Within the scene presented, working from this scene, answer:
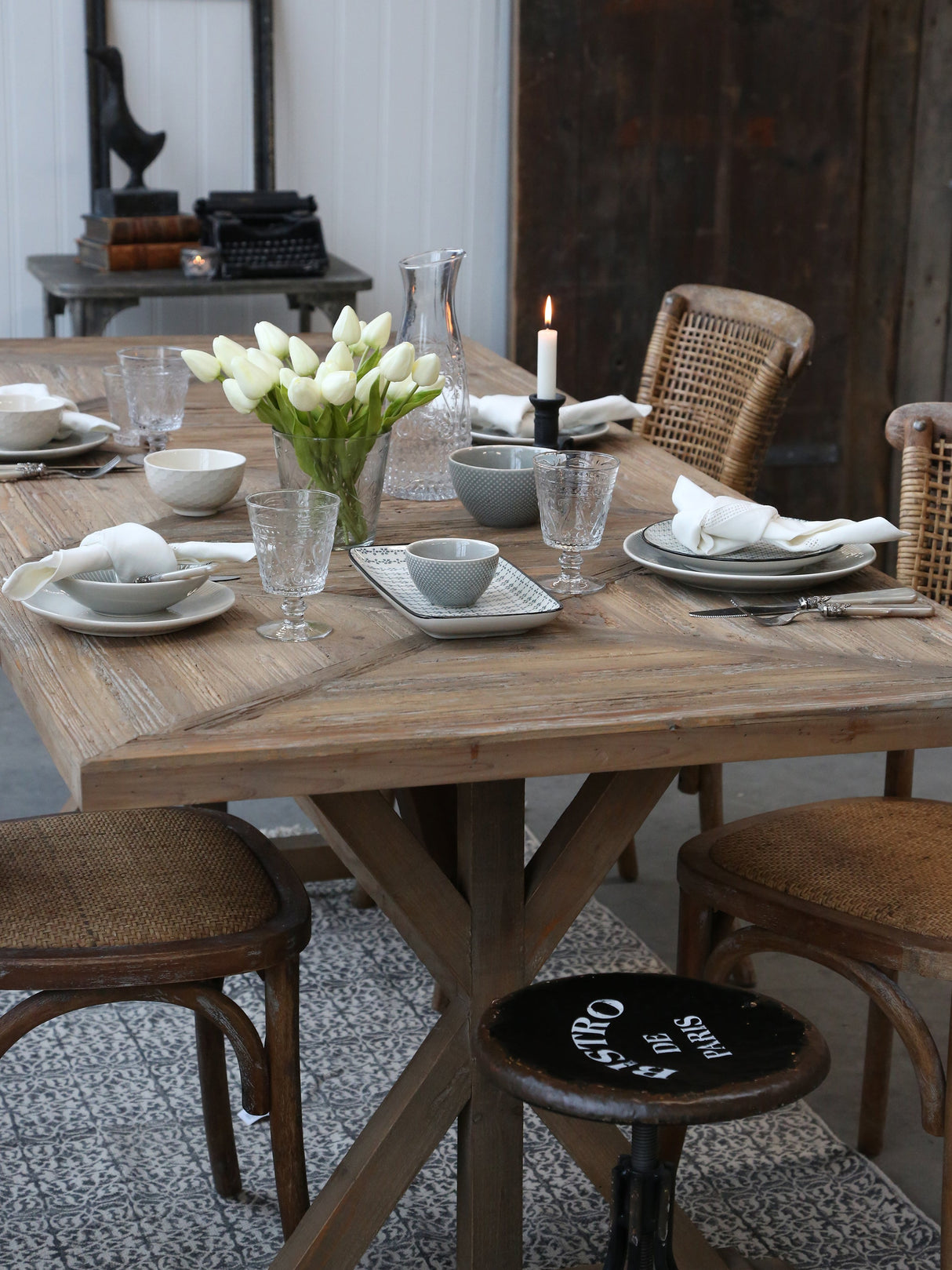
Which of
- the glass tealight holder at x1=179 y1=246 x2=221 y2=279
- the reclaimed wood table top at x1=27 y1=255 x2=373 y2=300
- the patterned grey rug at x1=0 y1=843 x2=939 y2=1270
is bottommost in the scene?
the patterned grey rug at x1=0 y1=843 x2=939 y2=1270

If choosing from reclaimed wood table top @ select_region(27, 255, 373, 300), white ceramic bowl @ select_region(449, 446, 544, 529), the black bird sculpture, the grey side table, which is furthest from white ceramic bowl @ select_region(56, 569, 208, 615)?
the black bird sculpture

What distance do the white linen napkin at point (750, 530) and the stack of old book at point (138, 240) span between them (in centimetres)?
236

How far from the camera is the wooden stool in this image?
3.90 feet

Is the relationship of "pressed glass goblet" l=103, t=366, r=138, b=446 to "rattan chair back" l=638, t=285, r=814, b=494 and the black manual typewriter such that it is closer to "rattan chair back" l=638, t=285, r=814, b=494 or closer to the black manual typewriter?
"rattan chair back" l=638, t=285, r=814, b=494

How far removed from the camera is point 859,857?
5.71 ft

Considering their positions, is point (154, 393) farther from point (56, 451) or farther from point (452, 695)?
point (452, 695)

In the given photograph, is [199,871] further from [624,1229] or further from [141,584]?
[624,1229]

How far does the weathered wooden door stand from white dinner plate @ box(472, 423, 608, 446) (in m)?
1.94

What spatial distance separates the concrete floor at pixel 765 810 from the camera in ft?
7.04

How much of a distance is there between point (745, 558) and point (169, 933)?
28.2 inches

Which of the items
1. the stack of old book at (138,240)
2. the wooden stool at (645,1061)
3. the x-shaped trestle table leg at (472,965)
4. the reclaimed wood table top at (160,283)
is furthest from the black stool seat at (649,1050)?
the stack of old book at (138,240)

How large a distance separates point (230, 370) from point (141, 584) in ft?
1.18

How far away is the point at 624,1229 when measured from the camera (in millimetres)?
1326

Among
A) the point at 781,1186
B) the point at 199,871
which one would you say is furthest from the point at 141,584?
the point at 781,1186
